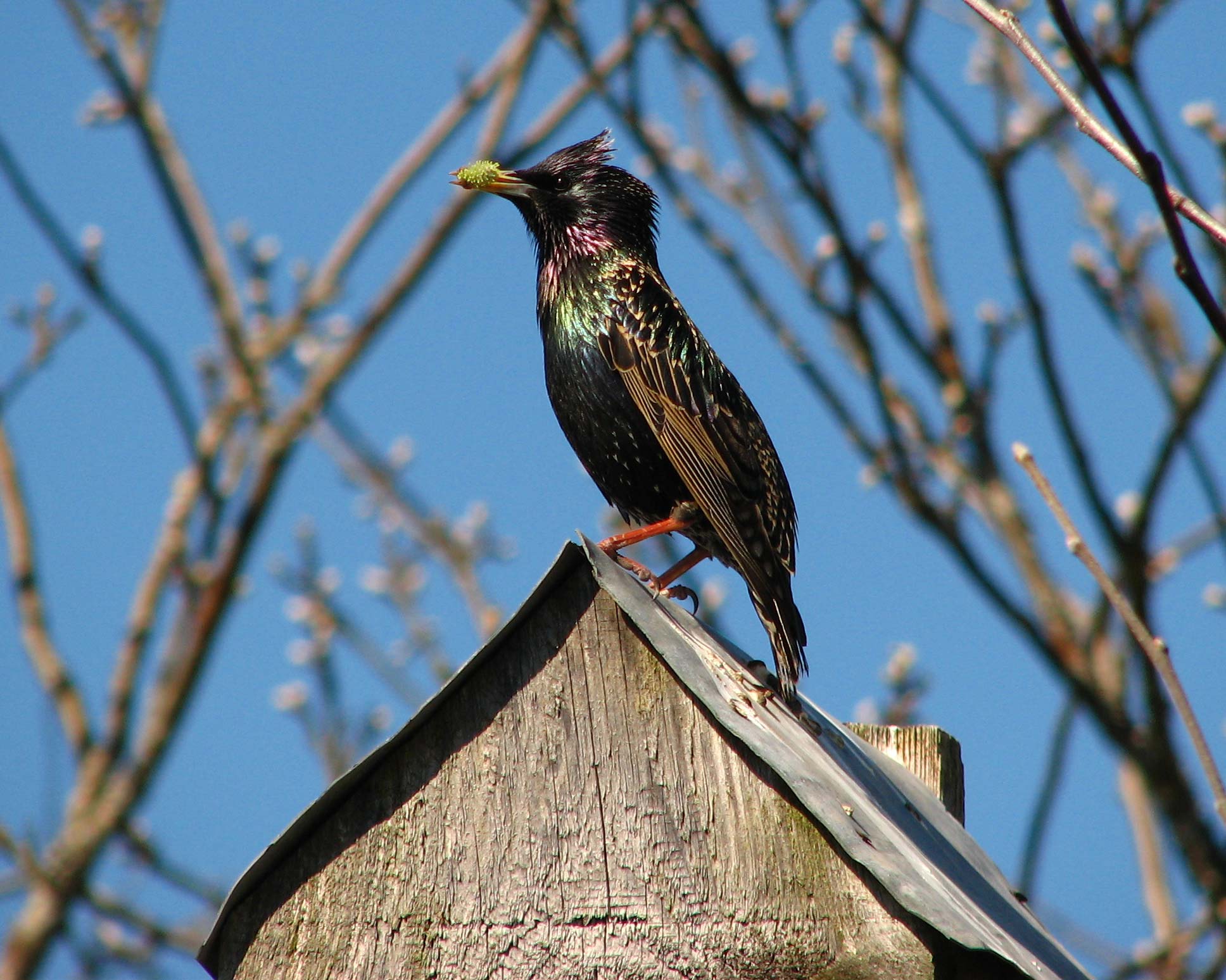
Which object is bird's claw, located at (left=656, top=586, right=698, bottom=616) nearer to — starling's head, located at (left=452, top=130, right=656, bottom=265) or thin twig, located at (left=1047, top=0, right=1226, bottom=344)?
starling's head, located at (left=452, top=130, right=656, bottom=265)

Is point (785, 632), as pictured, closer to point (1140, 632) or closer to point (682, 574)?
point (682, 574)

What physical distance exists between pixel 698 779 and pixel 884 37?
312 cm

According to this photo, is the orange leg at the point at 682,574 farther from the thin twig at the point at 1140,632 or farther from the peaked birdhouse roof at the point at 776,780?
the thin twig at the point at 1140,632

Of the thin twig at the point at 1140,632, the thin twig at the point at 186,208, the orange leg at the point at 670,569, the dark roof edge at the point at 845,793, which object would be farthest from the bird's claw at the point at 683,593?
the thin twig at the point at 186,208

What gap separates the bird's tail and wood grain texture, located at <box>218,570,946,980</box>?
0.48 meters

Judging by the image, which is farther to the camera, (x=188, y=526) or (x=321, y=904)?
(x=188, y=526)

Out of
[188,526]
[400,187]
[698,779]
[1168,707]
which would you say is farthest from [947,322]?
[188,526]

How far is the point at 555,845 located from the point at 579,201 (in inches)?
96.0

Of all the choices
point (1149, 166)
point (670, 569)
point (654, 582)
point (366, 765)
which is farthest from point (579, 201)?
point (1149, 166)

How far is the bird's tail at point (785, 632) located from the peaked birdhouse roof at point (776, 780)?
86 millimetres

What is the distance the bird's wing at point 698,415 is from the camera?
12.8 ft

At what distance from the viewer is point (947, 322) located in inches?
225

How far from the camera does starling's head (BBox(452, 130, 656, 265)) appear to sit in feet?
14.6

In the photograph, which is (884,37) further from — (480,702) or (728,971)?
(728,971)
